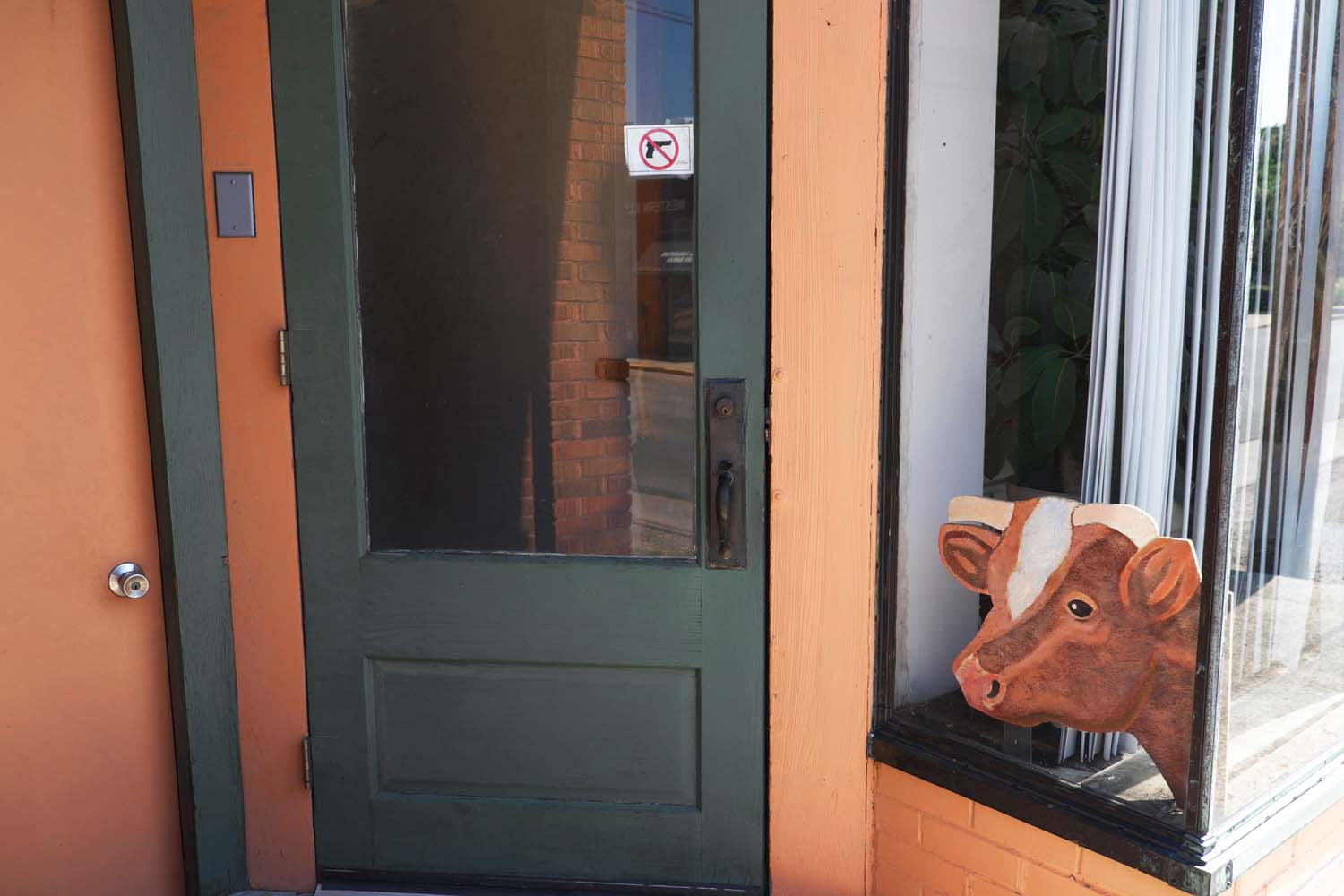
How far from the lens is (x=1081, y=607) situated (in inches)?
75.9

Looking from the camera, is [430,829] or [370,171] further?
[430,829]

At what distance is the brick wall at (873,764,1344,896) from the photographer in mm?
1923

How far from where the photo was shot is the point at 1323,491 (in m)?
2.25

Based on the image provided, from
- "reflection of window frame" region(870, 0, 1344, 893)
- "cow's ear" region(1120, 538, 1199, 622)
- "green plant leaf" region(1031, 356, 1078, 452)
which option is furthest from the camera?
"green plant leaf" region(1031, 356, 1078, 452)

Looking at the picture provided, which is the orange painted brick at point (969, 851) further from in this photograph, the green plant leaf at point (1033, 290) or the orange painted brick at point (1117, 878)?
the green plant leaf at point (1033, 290)

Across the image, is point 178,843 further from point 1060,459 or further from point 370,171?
point 1060,459

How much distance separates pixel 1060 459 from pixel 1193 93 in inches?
31.7

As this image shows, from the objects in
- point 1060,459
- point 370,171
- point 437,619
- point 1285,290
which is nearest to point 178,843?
point 437,619

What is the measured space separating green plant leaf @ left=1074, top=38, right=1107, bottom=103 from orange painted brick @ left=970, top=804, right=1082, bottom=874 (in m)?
1.50

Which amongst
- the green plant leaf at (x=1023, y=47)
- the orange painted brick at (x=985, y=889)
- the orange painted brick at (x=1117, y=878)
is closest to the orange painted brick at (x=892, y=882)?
the orange painted brick at (x=985, y=889)

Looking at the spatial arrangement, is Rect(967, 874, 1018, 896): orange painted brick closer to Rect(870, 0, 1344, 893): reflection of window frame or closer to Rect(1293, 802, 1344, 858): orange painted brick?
Rect(870, 0, 1344, 893): reflection of window frame

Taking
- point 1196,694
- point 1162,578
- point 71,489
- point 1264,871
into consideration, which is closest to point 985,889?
point 1264,871

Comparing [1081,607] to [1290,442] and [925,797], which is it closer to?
[925,797]

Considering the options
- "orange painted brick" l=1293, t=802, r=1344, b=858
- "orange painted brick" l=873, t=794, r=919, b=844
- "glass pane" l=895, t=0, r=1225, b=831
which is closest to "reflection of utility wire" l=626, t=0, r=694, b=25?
"glass pane" l=895, t=0, r=1225, b=831
